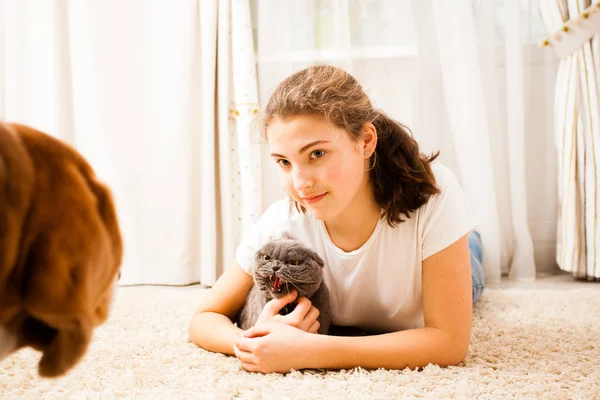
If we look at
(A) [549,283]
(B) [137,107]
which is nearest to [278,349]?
(A) [549,283]

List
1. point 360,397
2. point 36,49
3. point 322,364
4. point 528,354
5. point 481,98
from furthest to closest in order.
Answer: point 36,49 → point 481,98 → point 528,354 → point 322,364 → point 360,397

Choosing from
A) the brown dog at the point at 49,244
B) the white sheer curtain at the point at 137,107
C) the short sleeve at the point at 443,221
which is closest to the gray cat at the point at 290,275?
the short sleeve at the point at 443,221

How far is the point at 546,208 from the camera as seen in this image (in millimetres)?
2225

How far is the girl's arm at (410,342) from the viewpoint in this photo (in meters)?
1.03

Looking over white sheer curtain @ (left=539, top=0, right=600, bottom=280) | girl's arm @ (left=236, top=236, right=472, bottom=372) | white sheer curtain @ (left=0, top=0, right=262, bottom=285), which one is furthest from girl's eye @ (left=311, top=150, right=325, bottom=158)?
white sheer curtain @ (left=539, top=0, right=600, bottom=280)

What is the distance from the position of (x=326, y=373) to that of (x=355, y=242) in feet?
1.03

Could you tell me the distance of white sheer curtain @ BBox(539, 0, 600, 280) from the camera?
1.96m

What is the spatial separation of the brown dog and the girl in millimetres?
522

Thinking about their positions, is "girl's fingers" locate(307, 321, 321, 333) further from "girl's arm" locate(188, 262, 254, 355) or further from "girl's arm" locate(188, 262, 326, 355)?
"girl's arm" locate(188, 262, 254, 355)

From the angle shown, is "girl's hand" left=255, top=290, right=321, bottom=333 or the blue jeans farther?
the blue jeans

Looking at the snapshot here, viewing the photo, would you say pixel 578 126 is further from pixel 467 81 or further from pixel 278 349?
pixel 278 349

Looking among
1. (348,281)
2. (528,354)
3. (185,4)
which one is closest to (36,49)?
(185,4)

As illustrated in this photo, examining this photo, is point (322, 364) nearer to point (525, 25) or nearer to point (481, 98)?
point (481, 98)

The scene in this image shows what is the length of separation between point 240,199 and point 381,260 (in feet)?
3.62
